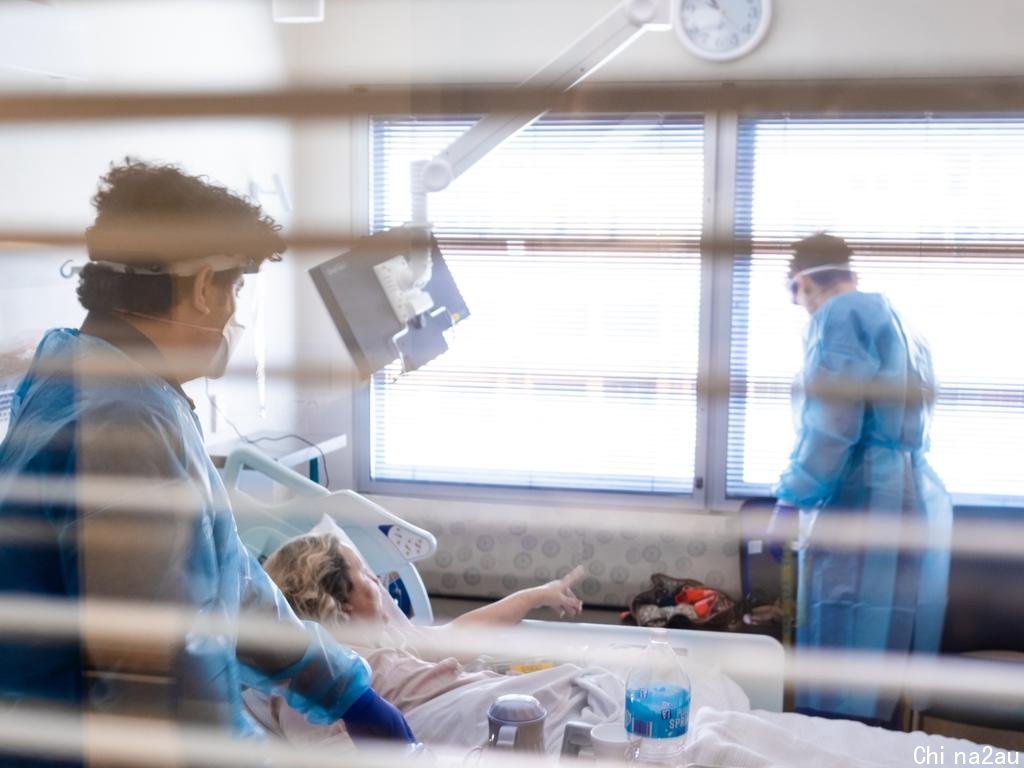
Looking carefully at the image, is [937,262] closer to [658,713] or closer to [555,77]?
[555,77]

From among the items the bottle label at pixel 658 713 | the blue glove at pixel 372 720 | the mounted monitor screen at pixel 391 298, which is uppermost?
the mounted monitor screen at pixel 391 298

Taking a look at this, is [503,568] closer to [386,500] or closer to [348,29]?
[386,500]

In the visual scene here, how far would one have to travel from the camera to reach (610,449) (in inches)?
71.4

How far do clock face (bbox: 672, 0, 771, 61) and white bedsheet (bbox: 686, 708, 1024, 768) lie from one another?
724 millimetres

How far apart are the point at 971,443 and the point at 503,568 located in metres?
1.52

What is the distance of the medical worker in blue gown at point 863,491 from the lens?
89 centimetres

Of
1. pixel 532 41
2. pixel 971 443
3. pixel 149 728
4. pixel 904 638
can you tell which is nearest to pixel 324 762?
pixel 149 728

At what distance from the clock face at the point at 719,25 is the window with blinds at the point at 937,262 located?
0.07 m

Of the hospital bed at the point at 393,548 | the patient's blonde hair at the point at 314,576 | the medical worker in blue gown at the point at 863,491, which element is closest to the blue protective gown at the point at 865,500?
the medical worker in blue gown at the point at 863,491

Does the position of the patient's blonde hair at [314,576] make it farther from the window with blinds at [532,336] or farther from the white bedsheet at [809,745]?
the white bedsheet at [809,745]

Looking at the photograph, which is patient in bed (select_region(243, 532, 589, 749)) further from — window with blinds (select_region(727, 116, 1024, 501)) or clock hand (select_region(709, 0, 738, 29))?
clock hand (select_region(709, 0, 738, 29))

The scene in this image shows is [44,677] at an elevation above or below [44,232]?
below

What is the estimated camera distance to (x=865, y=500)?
173 centimetres

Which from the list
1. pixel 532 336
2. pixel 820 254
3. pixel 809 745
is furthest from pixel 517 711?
pixel 809 745
